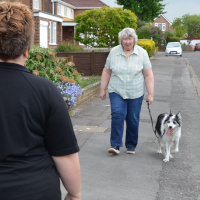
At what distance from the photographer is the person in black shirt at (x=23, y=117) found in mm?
1616

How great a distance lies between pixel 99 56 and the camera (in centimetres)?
1659

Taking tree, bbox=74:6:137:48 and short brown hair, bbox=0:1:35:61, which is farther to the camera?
tree, bbox=74:6:137:48

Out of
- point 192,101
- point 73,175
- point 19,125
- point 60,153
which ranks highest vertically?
point 19,125

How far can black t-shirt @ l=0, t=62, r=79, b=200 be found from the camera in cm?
162

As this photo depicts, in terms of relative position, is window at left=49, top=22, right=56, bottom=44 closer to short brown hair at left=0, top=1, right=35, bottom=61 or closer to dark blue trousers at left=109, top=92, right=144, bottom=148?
dark blue trousers at left=109, top=92, right=144, bottom=148

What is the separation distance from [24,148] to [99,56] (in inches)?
595

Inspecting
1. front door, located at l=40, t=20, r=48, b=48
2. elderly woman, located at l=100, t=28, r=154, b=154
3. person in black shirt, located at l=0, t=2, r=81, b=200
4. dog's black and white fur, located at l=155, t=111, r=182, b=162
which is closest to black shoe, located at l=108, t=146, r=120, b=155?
elderly woman, located at l=100, t=28, r=154, b=154

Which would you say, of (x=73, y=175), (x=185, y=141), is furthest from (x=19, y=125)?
(x=185, y=141)

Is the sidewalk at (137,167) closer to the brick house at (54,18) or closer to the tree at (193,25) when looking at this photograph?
the brick house at (54,18)

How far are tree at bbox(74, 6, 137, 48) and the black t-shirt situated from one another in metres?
19.5

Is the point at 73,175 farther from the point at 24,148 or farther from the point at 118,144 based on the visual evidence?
the point at 118,144

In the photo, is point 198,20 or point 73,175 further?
point 198,20

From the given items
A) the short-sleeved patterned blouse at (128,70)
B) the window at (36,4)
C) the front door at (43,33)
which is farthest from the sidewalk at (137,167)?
the window at (36,4)

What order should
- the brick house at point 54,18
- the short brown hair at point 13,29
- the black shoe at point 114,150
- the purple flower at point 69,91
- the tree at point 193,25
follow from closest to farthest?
the short brown hair at point 13,29 < the black shoe at point 114,150 < the purple flower at point 69,91 < the brick house at point 54,18 < the tree at point 193,25
